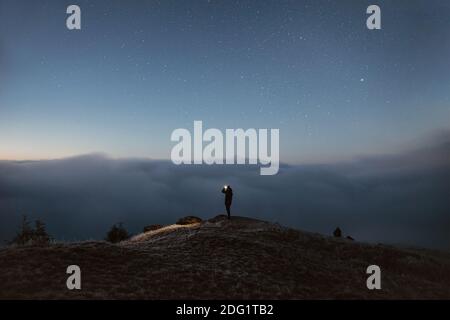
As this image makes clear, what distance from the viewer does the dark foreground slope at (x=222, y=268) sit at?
57.8ft

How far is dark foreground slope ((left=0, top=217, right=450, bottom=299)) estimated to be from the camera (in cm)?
1761

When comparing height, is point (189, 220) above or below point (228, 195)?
below

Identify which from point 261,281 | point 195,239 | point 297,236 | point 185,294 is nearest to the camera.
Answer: point 185,294

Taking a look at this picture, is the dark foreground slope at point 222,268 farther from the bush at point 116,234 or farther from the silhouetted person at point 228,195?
the bush at point 116,234

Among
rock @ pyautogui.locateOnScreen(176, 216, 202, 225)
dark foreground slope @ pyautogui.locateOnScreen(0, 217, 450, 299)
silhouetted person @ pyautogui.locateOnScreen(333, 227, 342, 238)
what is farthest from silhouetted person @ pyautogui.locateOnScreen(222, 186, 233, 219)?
silhouetted person @ pyautogui.locateOnScreen(333, 227, 342, 238)

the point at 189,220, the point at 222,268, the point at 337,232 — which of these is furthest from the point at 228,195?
the point at 222,268

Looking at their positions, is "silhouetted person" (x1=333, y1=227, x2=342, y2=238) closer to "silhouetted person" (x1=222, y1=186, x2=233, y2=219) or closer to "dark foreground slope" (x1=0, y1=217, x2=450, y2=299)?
"dark foreground slope" (x1=0, y1=217, x2=450, y2=299)

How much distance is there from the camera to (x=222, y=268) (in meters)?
21.1

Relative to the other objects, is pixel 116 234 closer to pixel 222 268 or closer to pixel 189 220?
pixel 189 220

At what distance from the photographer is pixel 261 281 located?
19.8m

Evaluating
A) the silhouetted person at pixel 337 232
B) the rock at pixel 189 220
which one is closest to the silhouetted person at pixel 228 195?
the rock at pixel 189 220
